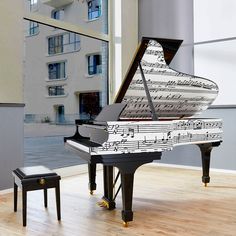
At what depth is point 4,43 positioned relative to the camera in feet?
11.5

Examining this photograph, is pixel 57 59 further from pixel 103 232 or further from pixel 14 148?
pixel 103 232

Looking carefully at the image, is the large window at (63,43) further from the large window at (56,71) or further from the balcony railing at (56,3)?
the balcony railing at (56,3)

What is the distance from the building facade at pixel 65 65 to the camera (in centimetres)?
416

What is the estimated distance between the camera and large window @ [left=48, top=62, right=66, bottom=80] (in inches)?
178

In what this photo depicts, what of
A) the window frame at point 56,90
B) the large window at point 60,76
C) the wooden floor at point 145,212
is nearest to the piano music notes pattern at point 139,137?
the wooden floor at point 145,212

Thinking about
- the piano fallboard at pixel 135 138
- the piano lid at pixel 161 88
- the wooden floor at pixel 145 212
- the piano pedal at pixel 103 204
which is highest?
the piano lid at pixel 161 88

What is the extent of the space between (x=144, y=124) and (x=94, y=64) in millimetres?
3016

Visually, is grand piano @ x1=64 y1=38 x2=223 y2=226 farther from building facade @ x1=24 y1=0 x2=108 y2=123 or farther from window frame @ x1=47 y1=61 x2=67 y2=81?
window frame @ x1=47 y1=61 x2=67 y2=81

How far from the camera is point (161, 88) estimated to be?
10.4 ft

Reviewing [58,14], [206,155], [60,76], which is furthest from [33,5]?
[206,155]

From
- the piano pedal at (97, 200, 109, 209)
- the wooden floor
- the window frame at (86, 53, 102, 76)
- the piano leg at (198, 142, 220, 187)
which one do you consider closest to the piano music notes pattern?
the wooden floor

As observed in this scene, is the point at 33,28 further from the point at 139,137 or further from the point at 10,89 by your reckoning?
the point at 139,137

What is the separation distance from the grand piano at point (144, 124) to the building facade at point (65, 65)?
4.69 feet

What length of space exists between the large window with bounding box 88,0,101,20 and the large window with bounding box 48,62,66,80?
1.02 metres
